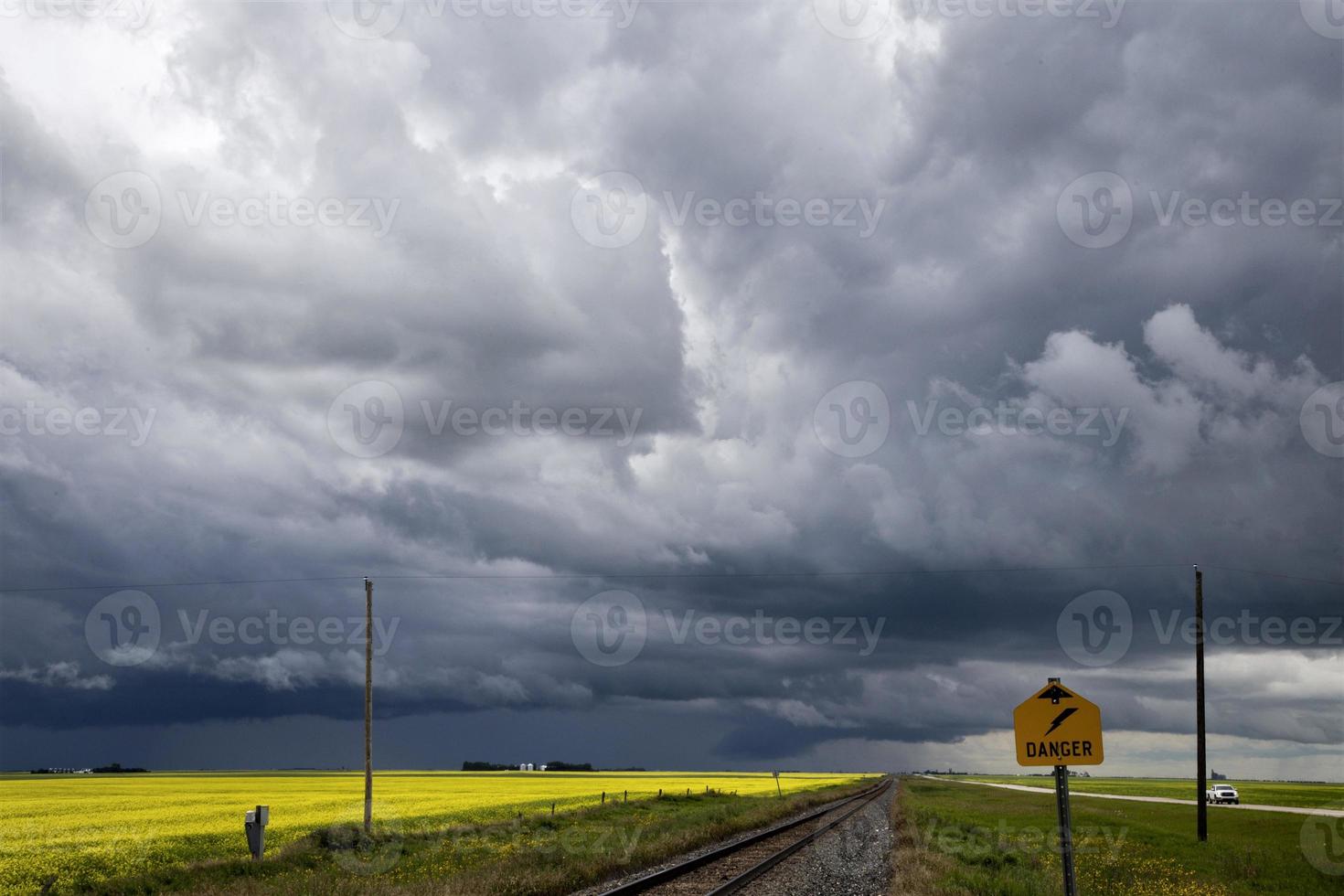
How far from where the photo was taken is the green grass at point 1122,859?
20062 mm

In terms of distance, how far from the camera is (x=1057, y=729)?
9.33 m

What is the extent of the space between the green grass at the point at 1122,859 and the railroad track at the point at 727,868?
3531 mm

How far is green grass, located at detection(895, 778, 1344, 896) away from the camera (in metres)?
20.1

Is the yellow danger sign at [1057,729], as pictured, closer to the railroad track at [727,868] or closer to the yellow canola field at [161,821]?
the railroad track at [727,868]

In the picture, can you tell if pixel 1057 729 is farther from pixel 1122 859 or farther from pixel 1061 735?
pixel 1122 859

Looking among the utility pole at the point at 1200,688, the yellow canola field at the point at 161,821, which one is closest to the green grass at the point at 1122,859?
the utility pole at the point at 1200,688

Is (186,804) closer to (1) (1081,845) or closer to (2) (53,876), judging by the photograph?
(2) (53,876)

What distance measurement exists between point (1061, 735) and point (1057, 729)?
71mm

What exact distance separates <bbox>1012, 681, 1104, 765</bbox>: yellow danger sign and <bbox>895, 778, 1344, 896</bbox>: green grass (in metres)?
8.63

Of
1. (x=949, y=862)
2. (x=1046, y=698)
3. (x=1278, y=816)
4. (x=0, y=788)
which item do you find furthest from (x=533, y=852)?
(x=0, y=788)

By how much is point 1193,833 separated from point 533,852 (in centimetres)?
3256

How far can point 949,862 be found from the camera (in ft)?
72.5

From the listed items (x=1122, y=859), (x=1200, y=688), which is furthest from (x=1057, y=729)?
(x=1200, y=688)

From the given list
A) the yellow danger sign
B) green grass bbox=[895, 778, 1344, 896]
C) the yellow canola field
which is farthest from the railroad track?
the yellow canola field
